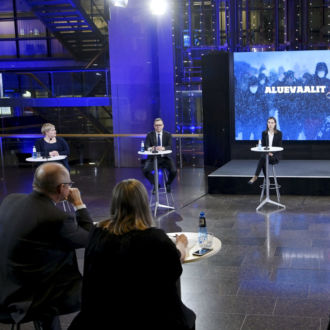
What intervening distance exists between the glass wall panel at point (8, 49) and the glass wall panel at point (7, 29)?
250mm

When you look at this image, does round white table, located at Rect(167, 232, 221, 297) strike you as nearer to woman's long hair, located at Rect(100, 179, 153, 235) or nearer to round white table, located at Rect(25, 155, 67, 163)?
woman's long hair, located at Rect(100, 179, 153, 235)

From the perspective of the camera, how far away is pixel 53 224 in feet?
9.32

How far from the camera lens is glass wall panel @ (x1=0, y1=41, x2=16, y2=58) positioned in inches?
669

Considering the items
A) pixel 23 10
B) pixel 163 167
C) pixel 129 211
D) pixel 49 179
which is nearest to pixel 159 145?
pixel 163 167

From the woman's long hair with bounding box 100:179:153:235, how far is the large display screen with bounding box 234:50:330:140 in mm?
8313

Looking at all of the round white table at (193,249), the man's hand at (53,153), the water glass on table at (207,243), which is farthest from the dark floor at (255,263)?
the man's hand at (53,153)

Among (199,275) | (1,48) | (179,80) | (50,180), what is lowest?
(199,275)

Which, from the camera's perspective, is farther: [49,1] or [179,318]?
[49,1]

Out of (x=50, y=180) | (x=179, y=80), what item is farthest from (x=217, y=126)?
(x=50, y=180)

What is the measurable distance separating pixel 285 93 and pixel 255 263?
5913 mm

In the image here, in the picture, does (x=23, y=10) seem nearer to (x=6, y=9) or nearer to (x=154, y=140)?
(x=6, y=9)

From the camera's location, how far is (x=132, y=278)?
236 cm

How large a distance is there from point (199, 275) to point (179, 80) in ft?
24.2

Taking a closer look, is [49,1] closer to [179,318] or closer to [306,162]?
[306,162]
